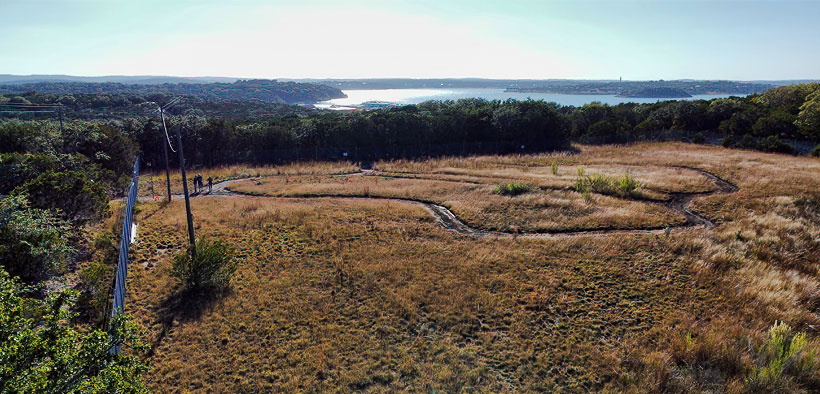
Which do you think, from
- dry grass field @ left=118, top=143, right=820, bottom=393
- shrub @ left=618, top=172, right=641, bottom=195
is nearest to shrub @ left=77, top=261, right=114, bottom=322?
dry grass field @ left=118, top=143, right=820, bottom=393

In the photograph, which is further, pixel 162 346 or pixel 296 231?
pixel 296 231

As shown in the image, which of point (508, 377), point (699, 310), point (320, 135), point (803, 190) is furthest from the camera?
point (320, 135)

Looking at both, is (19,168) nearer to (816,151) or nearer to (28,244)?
(28,244)

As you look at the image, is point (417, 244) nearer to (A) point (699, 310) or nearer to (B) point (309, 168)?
(A) point (699, 310)

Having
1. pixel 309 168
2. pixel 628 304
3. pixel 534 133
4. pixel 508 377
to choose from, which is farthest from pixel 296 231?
pixel 534 133

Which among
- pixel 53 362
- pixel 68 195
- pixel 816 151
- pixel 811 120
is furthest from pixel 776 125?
pixel 68 195

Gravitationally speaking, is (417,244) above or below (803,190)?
below
